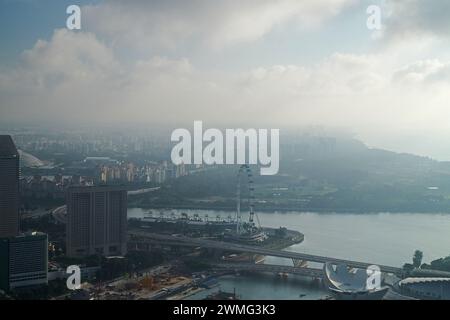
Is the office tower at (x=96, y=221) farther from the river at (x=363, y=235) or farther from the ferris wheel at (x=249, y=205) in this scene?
the ferris wheel at (x=249, y=205)

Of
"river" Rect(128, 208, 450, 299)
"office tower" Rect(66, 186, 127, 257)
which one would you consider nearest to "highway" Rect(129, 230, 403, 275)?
"river" Rect(128, 208, 450, 299)

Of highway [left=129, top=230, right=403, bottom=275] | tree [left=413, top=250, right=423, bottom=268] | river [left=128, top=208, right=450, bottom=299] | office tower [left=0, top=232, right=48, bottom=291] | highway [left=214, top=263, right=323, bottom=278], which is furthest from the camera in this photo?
river [left=128, top=208, right=450, bottom=299]

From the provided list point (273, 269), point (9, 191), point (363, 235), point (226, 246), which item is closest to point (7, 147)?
point (9, 191)

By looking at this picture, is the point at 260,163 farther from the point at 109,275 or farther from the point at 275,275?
the point at 109,275

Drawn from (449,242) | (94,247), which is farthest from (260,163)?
(449,242)

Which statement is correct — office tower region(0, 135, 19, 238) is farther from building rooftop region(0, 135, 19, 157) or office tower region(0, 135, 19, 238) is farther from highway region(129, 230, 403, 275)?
highway region(129, 230, 403, 275)

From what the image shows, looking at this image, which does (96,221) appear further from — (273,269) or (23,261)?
(273,269)
